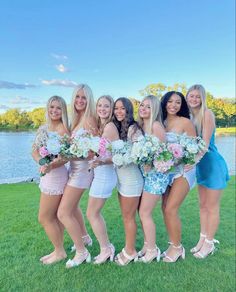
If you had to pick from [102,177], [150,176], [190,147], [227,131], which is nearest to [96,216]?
[102,177]

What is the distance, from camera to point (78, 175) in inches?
139

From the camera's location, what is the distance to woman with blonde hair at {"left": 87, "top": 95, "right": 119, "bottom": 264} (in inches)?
138

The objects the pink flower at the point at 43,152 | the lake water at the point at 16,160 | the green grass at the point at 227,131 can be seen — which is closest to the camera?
the pink flower at the point at 43,152

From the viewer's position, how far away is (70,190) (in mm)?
3553

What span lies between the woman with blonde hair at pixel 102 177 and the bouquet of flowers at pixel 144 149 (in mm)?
286

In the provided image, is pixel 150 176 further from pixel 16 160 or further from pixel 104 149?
pixel 16 160

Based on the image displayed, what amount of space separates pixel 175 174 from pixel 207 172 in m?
0.57

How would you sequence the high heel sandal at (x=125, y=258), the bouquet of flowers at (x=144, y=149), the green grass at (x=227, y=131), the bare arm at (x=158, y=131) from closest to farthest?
the bouquet of flowers at (x=144, y=149)
the bare arm at (x=158, y=131)
the high heel sandal at (x=125, y=258)
the green grass at (x=227, y=131)

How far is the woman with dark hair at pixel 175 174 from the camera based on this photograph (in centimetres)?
368

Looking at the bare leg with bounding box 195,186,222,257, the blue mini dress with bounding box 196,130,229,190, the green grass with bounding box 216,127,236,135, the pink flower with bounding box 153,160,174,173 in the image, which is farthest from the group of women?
the green grass with bounding box 216,127,236,135

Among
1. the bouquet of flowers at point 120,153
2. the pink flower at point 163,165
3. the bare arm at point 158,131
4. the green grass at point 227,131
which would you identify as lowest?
the green grass at point 227,131

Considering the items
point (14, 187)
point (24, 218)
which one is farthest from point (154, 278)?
point (14, 187)

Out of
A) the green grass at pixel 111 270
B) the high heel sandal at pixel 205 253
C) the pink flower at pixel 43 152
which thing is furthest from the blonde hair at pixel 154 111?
the high heel sandal at pixel 205 253

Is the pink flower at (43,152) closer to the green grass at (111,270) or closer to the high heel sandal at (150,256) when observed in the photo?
the green grass at (111,270)
